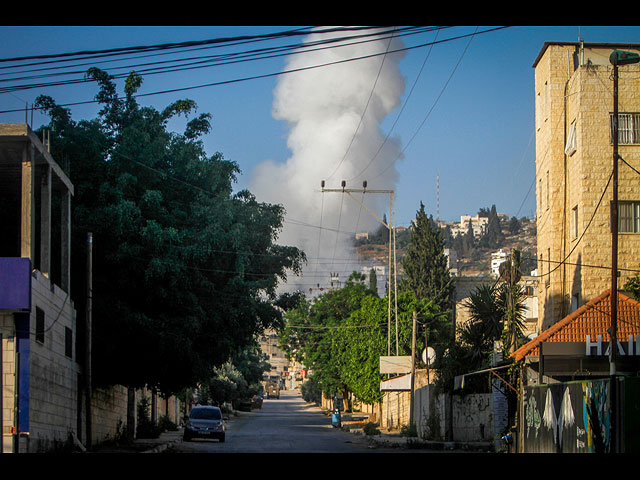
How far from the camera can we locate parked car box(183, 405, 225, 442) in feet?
125

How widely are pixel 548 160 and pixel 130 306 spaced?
19.8 metres

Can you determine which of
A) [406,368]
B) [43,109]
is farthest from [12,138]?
[406,368]

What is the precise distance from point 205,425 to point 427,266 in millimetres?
48542

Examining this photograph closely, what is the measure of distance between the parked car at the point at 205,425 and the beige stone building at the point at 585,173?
627 inches

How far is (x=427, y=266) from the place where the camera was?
83812mm

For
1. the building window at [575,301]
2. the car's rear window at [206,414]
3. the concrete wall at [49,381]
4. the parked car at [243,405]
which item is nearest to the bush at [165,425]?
the car's rear window at [206,414]

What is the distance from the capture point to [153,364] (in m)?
35.1

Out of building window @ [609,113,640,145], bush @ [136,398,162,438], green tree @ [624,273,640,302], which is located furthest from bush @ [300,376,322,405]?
green tree @ [624,273,640,302]

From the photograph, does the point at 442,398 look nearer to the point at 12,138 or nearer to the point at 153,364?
the point at 153,364

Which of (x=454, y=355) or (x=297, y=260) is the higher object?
(x=297, y=260)

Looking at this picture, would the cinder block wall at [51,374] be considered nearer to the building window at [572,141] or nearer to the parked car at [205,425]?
the parked car at [205,425]

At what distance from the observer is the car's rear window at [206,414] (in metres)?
39.4

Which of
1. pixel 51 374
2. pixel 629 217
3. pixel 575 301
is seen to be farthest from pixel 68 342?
pixel 629 217
